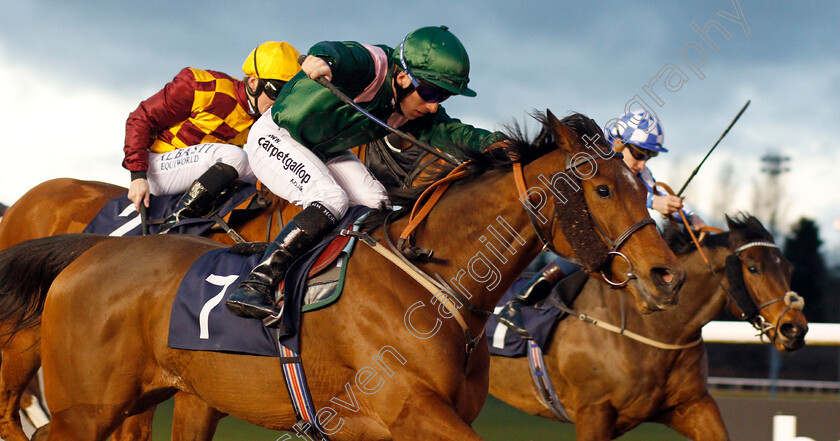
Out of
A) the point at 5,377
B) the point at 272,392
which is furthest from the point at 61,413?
the point at 5,377

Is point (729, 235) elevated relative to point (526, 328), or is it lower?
elevated

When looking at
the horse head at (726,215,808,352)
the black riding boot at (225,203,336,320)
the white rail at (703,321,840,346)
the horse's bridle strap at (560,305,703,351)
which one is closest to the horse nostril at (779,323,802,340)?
the horse head at (726,215,808,352)

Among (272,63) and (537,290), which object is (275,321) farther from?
(537,290)

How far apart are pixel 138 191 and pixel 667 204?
9.48ft

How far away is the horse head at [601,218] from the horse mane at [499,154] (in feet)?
0.08

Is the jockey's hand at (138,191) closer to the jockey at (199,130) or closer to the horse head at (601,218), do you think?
the jockey at (199,130)

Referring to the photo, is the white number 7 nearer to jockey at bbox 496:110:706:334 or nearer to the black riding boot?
the black riding boot

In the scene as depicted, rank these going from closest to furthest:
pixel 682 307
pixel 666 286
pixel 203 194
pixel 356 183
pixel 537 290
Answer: pixel 666 286 → pixel 356 183 → pixel 203 194 → pixel 682 307 → pixel 537 290

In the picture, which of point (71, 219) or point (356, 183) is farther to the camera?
point (71, 219)

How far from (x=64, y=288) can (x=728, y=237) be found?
3.74 metres

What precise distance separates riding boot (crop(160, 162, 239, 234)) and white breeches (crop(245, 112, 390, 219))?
2.76 feet

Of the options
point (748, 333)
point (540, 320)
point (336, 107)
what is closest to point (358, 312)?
point (336, 107)

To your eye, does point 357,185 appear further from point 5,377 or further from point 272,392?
point 5,377

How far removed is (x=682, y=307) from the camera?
4.92m
